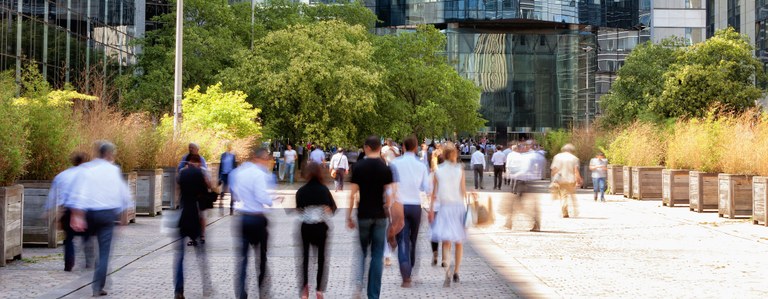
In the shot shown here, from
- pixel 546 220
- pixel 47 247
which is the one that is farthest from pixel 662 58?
pixel 47 247

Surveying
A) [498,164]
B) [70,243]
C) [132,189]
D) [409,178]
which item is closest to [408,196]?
[409,178]

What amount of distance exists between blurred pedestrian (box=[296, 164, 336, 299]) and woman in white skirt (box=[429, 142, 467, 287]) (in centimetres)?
237

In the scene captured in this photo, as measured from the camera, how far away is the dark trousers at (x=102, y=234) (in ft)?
38.2

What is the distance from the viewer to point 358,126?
52.1 metres

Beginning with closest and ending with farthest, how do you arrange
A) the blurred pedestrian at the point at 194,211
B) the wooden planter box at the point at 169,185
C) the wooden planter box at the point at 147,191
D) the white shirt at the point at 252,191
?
the white shirt at the point at 252,191, the blurred pedestrian at the point at 194,211, the wooden planter box at the point at 147,191, the wooden planter box at the point at 169,185

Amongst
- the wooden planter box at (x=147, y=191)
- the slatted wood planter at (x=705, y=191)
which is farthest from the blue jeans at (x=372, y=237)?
the slatted wood planter at (x=705, y=191)

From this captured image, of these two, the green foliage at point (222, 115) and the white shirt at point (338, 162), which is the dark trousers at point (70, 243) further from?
the green foliage at point (222, 115)

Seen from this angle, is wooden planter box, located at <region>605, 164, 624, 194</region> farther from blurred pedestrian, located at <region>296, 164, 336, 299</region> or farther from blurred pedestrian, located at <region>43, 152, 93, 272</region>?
blurred pedestrian, located at <region>296, 164, 336, 299</region>

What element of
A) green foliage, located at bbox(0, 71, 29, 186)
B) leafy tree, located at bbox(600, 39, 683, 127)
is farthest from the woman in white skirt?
leafy tree, located at bbox(600, 39, 683, 127)

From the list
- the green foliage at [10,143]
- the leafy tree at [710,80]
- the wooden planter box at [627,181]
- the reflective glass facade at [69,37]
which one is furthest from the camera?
the leafy tree at [710,80]

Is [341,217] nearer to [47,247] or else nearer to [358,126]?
[47,247]

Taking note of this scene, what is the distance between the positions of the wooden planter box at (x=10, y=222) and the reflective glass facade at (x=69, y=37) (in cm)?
2081

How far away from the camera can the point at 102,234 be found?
1181 cm

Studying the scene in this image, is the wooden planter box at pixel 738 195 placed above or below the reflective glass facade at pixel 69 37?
below
